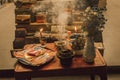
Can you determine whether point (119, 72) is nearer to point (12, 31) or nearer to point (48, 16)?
point (48, 16)

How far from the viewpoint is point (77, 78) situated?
299cm

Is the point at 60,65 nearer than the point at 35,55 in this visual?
Yes

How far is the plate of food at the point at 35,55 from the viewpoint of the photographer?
1.94m

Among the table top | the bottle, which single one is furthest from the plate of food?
the bottle

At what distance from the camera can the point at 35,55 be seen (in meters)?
2.06

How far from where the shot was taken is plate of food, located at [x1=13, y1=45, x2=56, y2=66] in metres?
1.94

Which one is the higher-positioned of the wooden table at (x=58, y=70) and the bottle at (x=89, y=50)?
the bottle at (x=89, y=50)

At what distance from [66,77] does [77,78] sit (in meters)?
0.16

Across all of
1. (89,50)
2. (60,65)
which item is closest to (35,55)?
(60,65)

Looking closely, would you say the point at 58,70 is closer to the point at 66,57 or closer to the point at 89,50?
the point at 66,57

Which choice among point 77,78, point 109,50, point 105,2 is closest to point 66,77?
point 77,78

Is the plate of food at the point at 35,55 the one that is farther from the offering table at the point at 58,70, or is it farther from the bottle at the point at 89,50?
the bottle at the point at 89,50

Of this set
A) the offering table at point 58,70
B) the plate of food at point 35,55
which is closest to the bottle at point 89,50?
the offering table at point 58,70

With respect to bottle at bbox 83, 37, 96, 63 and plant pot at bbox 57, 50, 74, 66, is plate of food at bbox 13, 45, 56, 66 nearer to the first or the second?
plant pot at bbox 57, 50, 74, 66
